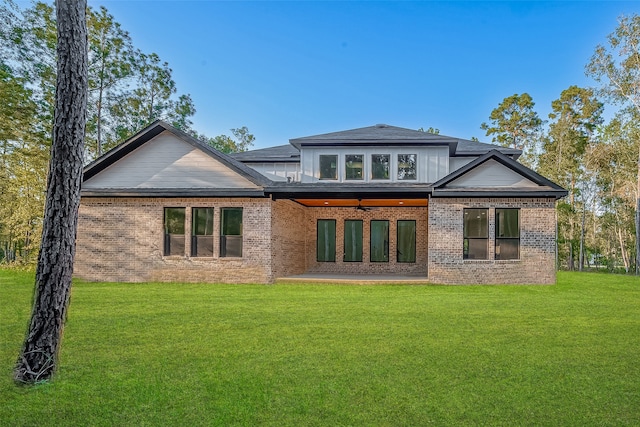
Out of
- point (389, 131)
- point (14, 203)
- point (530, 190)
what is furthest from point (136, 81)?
point (530, 190)

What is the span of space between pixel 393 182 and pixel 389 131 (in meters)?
2.98

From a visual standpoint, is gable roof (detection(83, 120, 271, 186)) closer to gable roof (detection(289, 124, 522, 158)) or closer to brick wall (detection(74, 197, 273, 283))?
brick wall (detection(74, 197, 273, 283))

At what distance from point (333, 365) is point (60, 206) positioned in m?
3.36

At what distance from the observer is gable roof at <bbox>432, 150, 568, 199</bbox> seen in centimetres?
1240

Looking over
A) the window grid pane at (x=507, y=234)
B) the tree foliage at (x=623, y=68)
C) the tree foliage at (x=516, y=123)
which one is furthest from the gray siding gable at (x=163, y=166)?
the tree foliage at (x=516, y=123)

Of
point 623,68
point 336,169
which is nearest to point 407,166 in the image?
point 336,169

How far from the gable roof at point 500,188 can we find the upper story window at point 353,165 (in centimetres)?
333

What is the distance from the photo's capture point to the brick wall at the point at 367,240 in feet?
54.5

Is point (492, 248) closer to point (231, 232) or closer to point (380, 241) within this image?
point (380, 241)

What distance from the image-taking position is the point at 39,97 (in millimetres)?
18969

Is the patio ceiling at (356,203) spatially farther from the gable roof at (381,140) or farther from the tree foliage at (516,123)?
the tree foliage at (516,123)

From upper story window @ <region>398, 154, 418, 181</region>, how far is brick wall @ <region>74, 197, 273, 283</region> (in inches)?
209

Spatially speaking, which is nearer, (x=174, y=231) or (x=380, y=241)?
(x=174, y=231)

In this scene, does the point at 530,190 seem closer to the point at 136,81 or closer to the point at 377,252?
the point at 377,252
